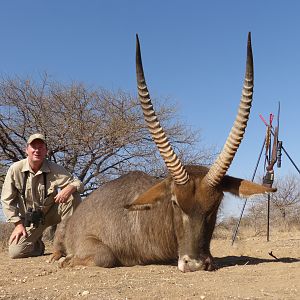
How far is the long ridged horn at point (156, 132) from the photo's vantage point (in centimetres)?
488

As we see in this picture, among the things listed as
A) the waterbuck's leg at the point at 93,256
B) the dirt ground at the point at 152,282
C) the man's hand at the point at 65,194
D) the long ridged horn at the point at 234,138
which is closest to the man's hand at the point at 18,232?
the man's hand at the point at 65,194

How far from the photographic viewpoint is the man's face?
719cm

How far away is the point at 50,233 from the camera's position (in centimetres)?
1073

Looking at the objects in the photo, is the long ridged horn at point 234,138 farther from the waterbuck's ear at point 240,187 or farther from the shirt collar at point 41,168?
the shirt collar at point 41,168

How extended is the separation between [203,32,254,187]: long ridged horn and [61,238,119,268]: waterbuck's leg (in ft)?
4.60

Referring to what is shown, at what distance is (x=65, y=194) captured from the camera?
7.10 m

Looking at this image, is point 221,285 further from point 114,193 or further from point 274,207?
point 274,207

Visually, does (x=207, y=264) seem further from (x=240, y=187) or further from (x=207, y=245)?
(x=240, y=187)

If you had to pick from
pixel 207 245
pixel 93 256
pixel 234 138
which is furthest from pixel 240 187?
pixel 93 256

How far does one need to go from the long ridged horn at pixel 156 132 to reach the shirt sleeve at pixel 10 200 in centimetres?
283

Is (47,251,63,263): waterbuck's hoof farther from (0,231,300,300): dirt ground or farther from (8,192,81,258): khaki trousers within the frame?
(8,192,81,258): khaki trousers

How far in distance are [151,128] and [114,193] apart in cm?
119

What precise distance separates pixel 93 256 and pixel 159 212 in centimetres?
85

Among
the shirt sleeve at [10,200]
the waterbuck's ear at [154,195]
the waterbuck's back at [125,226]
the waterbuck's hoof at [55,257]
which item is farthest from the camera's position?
the shirt sleeve at [10,200]
